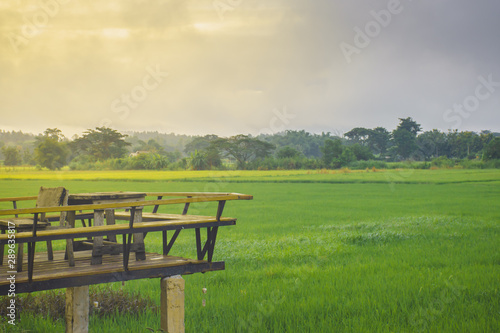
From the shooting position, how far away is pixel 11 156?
182ft

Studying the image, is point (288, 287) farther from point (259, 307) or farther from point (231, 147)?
point (231, 147)

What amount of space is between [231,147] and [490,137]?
44261 millimetres

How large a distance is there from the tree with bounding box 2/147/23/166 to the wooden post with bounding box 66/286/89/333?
55.0m

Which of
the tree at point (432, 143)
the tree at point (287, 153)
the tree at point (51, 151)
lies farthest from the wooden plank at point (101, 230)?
the tree at point (432, 143)

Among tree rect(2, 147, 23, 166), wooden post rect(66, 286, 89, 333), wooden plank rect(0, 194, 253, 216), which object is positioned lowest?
wooden post rect(66, 286, 89, 333)

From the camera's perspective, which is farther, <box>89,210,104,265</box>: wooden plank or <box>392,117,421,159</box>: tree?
<box>392,117,421,159</box>: tree

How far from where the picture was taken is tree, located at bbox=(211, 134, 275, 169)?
268 feet

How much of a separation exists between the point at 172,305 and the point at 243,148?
78981mm

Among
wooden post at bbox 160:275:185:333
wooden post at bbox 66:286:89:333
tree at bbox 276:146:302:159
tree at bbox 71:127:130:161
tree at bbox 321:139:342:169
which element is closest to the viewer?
wooden post at bbox 160:275:185:333

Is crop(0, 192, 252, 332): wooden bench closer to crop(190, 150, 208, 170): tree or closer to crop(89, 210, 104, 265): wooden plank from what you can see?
crop(89, 210, 104, 265): wooden plank

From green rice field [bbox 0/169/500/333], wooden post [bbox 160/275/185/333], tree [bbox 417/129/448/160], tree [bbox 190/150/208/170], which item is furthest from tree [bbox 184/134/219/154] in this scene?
wooden post [bbox 160/275/185/333]

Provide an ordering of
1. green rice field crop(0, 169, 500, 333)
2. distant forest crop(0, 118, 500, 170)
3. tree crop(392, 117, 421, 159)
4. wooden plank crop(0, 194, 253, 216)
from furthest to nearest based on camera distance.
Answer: tree crop(392, 117, 421, 159) < distant forest crop(0, 118, 500, 170) < green rice field crop(0, 169, 500, 333) < wooden plank crop(0, 194, 253, 216)

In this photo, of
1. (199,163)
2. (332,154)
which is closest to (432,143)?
(332,154)

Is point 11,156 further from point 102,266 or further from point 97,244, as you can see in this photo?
point 102,266
